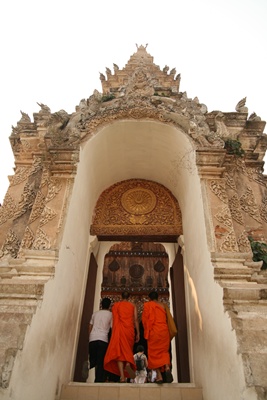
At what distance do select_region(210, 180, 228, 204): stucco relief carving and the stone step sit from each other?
290cm

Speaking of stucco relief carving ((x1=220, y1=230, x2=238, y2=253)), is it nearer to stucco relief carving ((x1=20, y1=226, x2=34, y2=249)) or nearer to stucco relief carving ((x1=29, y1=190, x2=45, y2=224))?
stucco relief carving ((x1=20, y1=226, x2=34, y2=249))

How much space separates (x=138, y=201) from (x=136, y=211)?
32 centimetres

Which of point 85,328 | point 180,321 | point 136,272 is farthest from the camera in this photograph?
point 136,272

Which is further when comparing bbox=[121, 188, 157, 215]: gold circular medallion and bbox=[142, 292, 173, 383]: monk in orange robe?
bbox=[121, 188, 157, 215]: gold circular medallion

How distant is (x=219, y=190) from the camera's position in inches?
184

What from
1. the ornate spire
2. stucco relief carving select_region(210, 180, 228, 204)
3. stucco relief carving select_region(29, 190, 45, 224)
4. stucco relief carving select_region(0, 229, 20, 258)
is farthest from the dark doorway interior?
the ornate spire

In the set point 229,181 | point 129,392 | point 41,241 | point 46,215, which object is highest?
point 229,181

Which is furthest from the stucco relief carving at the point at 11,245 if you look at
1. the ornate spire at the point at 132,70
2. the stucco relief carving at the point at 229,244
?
the ornate spire at the point at 132,70

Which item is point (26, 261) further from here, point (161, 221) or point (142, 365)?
point (142, 365)

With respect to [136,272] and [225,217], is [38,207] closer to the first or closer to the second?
[225,217]

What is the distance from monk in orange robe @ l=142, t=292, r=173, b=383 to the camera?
4.08 meters

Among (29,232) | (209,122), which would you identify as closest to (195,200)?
(209,122)

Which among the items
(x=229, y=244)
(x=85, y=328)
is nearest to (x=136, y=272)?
(x=85, y=328)

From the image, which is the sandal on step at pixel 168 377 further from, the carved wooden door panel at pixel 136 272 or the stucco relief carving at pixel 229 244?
the carved wooden door panel at pixel 136 272
